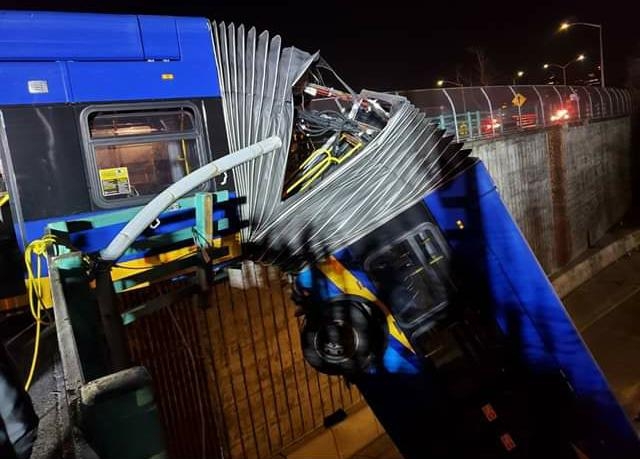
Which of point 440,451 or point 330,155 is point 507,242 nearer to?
point 330,155

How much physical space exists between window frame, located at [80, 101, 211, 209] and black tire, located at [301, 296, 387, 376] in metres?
1.45

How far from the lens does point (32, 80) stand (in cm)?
299

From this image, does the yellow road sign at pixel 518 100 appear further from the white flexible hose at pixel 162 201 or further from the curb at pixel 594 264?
the white flexible hose at pixel 162 201

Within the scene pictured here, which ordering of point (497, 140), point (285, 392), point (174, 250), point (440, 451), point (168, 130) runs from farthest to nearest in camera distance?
point (497, 140) < point (285, 392) < point (440, 451) < point (168, 130) < point (174, 250)

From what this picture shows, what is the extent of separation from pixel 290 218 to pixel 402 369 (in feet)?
5.32

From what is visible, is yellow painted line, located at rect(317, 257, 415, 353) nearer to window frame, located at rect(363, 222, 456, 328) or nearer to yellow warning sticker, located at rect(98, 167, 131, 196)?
window frame, located at rect(363, 222, 456, 328)

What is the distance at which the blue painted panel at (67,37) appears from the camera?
2.89 m

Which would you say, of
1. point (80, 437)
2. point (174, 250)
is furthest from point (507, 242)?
point (80, 437)

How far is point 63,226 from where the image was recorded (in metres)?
2.64

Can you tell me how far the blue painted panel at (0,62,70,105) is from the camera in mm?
2936

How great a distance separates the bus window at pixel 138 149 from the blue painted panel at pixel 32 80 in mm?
229

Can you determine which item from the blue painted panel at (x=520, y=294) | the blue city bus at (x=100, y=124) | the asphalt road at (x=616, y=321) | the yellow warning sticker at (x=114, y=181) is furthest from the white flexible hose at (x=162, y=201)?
the asphalt road at (x=616, y=321)

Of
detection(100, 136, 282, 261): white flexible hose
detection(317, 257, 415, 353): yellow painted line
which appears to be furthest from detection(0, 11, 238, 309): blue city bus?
detection(317, 257, 415, 353): yellow painted line

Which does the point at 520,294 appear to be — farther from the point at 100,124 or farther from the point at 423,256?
the point at 100,124
